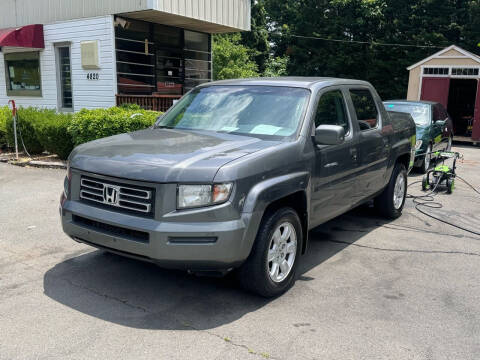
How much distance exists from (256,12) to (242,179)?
31.4 m

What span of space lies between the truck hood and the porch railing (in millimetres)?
9410

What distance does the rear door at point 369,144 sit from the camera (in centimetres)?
546

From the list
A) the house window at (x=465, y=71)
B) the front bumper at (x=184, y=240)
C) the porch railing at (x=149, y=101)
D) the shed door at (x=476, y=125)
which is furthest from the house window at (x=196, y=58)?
the front bumper at (x=184, y=240)

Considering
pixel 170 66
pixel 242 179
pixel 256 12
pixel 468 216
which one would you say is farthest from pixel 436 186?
pixel 256 12

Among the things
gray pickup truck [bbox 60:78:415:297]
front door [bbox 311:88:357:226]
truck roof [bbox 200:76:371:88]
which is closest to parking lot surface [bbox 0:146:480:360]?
gray pickup truck [bbox 60:78:415:297]

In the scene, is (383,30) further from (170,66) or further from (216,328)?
(216,328)

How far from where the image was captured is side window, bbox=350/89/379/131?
559cm

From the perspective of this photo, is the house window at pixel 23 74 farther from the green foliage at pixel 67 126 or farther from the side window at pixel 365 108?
the side window at pixel 365 108

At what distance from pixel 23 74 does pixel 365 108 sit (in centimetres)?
1393

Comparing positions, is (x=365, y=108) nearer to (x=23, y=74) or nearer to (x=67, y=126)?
(x=67, y=126)

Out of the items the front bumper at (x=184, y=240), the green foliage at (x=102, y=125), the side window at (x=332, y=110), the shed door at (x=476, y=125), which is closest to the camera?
the front bumper at (x=184, y=240)

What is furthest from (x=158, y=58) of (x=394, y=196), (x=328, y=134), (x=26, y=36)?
(x=328, y=134)

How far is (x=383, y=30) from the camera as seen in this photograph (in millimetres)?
33000

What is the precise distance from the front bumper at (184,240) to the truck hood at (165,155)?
343 millimetres
